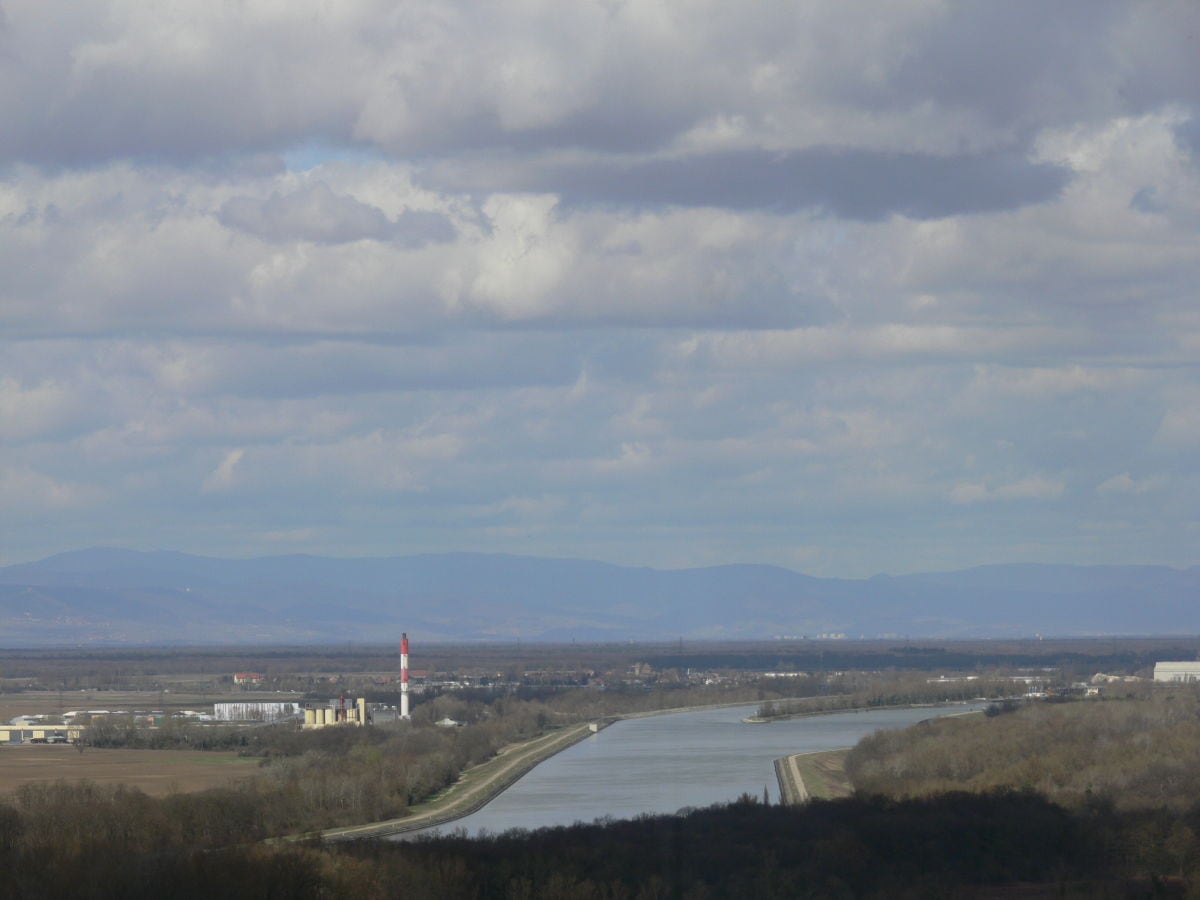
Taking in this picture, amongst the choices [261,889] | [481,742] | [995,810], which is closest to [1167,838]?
[995,810]

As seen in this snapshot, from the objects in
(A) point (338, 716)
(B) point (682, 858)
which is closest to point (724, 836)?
(B) point (682, 858)

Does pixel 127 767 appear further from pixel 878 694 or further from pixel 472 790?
pixel 878 694

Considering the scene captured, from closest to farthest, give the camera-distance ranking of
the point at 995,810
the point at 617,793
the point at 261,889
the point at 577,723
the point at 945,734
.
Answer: the point at 261,889 < the point at 995,810 < the point at 617,793 < the point at 945,734 < the point at 577,723

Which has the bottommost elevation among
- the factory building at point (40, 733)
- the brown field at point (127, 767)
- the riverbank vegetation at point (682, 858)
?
the riverbank vegetation at point (682, 858)

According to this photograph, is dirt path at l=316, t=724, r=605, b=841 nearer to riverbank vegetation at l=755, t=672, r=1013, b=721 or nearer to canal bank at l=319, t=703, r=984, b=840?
canal bank at l=319, t=703, r=984, b=840

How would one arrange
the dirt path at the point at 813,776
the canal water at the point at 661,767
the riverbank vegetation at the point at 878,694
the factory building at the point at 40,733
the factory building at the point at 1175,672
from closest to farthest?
the canal water at the point at 661,767 → the dirt path at the point at 813,776 → the factory building at the point at 40,733 → the riverbank vegetation at the point at 878,694 → the factory building at the point at 1175,672

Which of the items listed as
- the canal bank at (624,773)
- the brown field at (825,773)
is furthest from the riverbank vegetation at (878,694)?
the brown field at (825,773)

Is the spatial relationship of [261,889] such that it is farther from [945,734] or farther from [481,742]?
[481,742]

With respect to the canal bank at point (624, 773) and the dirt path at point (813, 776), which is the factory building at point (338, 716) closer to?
the canal bank at point (624, 773)
